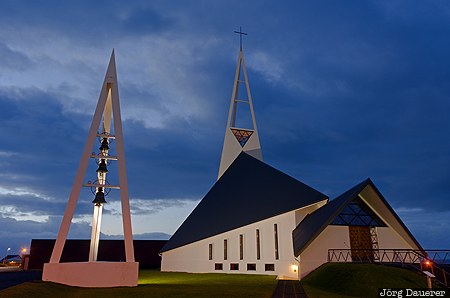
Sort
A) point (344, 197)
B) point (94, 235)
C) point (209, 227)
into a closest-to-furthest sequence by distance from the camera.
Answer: point (94, 235) → point (344, 197) → point (209, 227)

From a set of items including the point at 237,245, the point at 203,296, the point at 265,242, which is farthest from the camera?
the point at 237,245

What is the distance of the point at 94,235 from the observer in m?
17.5

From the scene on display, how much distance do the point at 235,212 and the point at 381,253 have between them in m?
10.8

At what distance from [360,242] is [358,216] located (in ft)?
5.56

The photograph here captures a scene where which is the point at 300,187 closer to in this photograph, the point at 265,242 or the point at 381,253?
the point at 265,242

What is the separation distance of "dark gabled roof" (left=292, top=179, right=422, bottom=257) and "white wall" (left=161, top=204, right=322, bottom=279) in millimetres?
1091

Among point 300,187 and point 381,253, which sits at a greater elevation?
point 300,187

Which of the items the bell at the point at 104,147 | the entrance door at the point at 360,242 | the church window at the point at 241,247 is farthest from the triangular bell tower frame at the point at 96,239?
the entrance door at the point at 360,242

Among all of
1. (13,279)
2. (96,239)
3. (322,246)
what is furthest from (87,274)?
(322,246)

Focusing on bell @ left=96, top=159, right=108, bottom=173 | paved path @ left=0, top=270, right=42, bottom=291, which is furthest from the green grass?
paved path @ left=0, top=270, right=42, bottom=291

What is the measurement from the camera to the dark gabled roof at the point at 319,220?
64.4ft

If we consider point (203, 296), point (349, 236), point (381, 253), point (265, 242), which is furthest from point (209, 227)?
point (203, 296)

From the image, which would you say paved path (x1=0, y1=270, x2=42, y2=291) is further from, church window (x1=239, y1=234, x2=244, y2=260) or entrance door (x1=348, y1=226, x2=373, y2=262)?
entrance door (x1=348, y1=226, x2=373, y2=262)

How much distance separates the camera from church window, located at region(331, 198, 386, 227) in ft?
74.4
